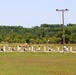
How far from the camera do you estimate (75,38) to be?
106750 millimetres

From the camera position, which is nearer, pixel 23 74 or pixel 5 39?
pixel 23 74

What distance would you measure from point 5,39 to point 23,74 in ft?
305

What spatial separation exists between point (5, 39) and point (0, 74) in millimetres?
92882

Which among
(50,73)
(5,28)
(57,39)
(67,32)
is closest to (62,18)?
(57,39)

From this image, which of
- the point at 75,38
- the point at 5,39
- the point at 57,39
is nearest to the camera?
the point at 57,39

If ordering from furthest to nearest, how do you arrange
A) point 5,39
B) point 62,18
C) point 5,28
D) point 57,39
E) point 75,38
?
point 5,28 → point 5,39 → point 75,38 → point 57,39 → point 62,18

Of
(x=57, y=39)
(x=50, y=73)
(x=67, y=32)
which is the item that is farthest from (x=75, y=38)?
(x=50, y=73)

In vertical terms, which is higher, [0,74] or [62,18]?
[62,18]

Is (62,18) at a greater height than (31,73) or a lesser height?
greater

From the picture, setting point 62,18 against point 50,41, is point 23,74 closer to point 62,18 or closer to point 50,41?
point 62,18

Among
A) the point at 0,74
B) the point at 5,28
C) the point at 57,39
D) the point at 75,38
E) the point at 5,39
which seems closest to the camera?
the point at 0,74

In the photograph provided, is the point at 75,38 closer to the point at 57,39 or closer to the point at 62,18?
the point at 57,39

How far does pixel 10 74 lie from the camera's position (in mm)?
21812

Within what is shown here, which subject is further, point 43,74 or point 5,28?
point 5,28
